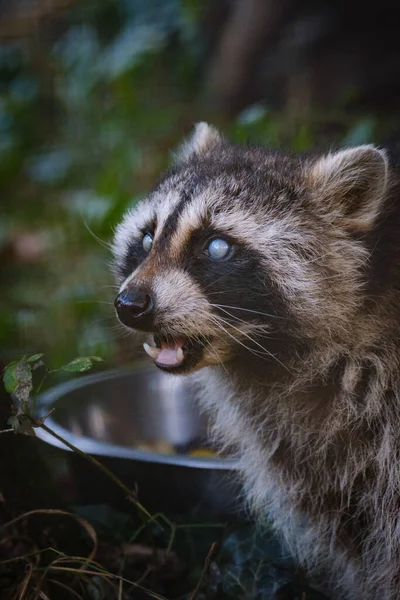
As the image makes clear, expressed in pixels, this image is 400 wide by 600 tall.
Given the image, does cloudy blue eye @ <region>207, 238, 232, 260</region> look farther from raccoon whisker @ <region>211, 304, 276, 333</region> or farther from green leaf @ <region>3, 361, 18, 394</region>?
green leaf @ <region>3, 361, 18, 394</region>

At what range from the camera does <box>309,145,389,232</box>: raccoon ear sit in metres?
1.97

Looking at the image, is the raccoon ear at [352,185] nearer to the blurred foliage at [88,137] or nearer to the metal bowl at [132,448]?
the blurred foliage at [88,137]

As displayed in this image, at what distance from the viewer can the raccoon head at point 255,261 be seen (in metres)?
1.96

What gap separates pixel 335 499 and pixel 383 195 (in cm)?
83

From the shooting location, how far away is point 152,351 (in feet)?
6.39

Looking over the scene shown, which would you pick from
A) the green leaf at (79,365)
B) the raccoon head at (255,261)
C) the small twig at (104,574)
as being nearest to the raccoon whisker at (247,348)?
the raccoon head at (255,261)

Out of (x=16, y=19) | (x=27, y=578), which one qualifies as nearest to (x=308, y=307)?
(x=27, y=578)

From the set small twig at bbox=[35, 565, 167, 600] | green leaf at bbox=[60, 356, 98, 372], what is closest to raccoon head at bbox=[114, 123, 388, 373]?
green leaf at bbox=[60, 356, 98, 372]

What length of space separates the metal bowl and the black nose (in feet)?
1.44

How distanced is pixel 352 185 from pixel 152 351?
669 millimetres

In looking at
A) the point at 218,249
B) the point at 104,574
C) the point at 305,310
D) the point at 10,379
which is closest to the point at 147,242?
the point at 218,249

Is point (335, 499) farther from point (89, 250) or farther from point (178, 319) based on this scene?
point (89, 250)

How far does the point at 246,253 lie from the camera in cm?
203

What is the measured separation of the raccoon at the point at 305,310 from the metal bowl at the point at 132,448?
30 cm
